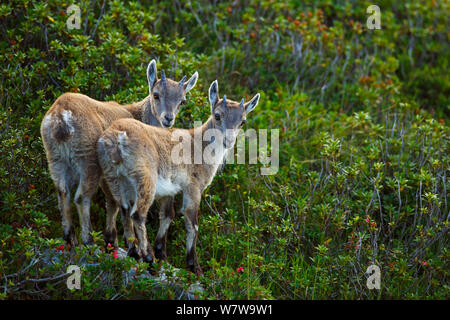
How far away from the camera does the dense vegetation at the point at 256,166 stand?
284 inches

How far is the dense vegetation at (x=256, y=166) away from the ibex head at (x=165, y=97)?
507mm

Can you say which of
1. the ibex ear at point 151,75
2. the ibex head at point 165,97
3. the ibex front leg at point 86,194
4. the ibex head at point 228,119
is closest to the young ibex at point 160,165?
the ibex head at point 228,119

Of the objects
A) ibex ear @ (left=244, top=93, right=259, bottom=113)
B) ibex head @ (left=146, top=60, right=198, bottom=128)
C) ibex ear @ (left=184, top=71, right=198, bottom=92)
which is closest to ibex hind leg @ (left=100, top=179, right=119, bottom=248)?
ibex head @ (left=146, top=60, right=198, bottom=128)

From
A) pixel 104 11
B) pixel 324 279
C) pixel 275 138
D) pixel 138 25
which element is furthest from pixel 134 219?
pixel 104 11

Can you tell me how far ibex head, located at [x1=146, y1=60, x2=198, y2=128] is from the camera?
821 centimetres

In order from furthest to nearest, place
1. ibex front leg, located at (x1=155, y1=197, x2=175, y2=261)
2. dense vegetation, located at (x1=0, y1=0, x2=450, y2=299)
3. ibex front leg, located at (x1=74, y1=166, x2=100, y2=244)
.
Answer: ibex front leg, located at (x1=155, y1=197, x2=175, y2=261)
dense vegetation, located at (x1=0, y1=0, x2=450, y2=299)
ibex front leg, located at (x1=74, y1=166, x2=100, y2=244)

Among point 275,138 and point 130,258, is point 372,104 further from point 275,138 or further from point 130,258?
point 130,258

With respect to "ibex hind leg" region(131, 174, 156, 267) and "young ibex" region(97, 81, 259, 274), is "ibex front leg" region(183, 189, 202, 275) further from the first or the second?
"ibex hind leg" region(131, 174, 156, 267)

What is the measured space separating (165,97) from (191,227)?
1902 mm

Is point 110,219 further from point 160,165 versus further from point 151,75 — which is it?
point 151,75

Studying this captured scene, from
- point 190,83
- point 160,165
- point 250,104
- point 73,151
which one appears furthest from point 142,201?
point 190,83

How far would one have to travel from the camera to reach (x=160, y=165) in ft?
23.9

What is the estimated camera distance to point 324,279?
24.1 ft

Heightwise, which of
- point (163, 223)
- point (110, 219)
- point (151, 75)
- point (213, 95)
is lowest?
point (163, 223)
